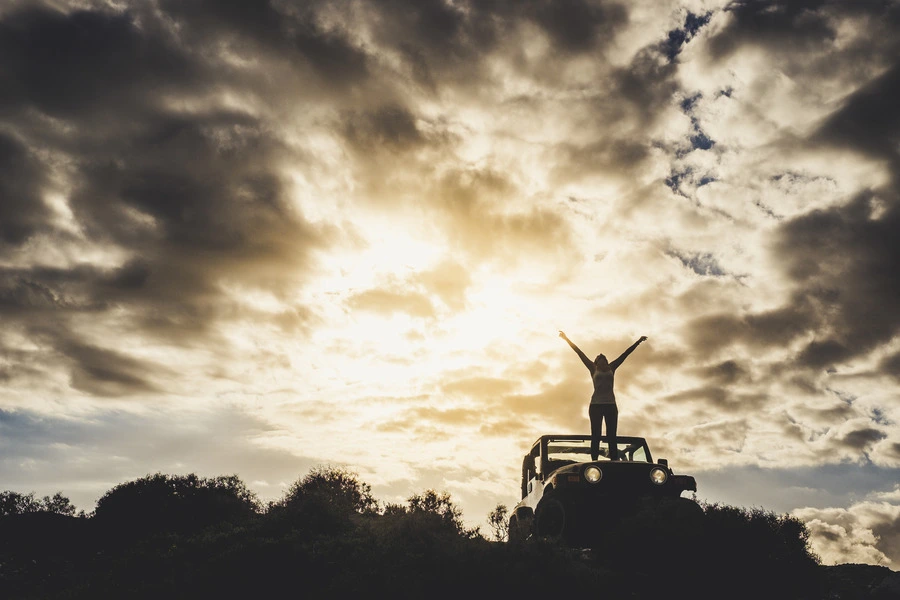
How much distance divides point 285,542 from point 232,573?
1.49 m

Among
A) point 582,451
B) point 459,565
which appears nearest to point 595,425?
point 582,451

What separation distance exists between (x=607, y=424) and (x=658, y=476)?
63.1 inches

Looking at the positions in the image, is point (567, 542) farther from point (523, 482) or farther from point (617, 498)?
point (523, 482)

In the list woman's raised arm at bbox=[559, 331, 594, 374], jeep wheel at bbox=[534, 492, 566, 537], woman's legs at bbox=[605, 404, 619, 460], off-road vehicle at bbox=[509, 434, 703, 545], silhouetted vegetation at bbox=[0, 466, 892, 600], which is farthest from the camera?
woman's raised arm at bbox=[559, 331, 594, 374]

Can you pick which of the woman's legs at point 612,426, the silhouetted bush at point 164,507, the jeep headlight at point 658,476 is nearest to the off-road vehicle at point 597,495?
the jeep headlight at point 658,476

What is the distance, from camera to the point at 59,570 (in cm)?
1505

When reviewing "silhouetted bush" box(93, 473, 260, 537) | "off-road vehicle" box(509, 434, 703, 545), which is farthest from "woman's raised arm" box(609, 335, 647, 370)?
"silhouetted bush" box(93, 473, 260, 537)

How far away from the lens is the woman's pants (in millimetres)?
10516

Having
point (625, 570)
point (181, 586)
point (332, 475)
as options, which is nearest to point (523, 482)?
point (625, 570)

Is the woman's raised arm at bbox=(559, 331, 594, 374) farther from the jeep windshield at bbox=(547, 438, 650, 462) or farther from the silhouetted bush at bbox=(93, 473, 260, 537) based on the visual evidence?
the silhouetted bush at bbox=(93, 473, 260, 537)

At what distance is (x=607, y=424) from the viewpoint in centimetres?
1061

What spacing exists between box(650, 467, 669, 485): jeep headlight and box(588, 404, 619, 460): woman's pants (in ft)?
4.05

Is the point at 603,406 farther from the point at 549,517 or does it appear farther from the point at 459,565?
the point at 459,565

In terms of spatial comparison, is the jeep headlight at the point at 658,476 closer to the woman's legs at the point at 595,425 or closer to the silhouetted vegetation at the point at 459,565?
the silhouetted vegetation at the point at 459,565
